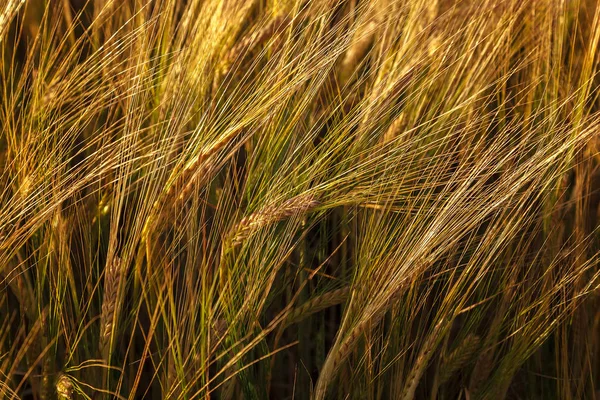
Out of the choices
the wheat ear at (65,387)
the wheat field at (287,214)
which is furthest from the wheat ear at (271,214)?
the wheat ear at (65,387)

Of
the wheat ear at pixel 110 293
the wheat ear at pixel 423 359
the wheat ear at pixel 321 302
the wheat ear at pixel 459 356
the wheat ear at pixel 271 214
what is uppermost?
the wheat ear at pixel 271 214

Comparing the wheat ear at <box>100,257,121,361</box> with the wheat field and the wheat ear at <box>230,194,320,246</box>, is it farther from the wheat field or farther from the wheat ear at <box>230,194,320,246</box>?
the wheat ear at <box>230,194,320,246</box>

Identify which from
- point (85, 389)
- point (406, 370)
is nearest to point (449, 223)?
point (406, 370)

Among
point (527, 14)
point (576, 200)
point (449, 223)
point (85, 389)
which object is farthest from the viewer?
point (527, 14)

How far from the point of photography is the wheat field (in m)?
Answer: 1.17

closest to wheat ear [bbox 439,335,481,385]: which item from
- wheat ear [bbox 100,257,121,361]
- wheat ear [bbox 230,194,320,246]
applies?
wheat ear [bbox 230,194,320,246]

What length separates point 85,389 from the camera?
1.27 m

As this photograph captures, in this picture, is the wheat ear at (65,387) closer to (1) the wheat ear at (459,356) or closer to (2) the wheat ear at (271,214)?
(2) the wheat ear at (271,214)

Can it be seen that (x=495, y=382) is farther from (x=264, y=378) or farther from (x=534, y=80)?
(x=534, y=80)

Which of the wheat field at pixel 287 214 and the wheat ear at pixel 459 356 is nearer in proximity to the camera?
the wheat field at pixel 287 214

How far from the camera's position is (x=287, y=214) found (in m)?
1.12

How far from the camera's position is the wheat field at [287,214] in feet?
3.83

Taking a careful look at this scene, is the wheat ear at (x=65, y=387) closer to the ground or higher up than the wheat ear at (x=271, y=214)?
closer to the ground

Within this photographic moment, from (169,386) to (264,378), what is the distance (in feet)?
0.63
